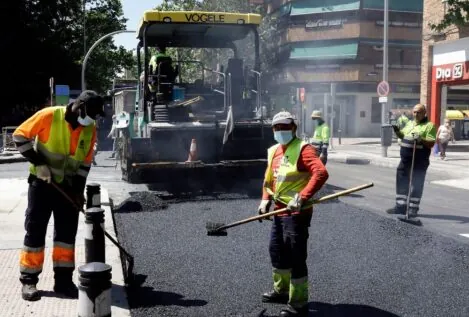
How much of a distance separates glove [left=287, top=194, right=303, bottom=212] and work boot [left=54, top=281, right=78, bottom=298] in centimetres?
177

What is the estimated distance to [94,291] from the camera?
9.42 ft

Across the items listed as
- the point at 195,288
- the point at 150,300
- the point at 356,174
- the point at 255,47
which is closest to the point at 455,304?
the point at 195,288

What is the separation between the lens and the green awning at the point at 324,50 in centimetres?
3250

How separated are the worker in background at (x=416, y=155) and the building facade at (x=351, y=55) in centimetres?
2397

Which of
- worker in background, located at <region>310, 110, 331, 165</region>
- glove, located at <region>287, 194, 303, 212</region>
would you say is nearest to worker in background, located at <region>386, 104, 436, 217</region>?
worker in background, located at <region>310, 110, 331, 165</region>

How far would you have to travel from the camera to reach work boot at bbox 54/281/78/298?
4.17 meters

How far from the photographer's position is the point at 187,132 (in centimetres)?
888

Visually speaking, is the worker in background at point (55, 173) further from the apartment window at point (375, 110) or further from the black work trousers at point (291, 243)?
the apartment window at point (375, 110)

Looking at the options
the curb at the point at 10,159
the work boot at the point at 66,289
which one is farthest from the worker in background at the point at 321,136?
the curb at the point at 10,159

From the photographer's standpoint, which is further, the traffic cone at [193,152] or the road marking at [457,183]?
the road marking at [457,183]

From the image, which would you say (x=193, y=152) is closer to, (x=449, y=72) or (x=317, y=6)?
(x=449, y=72)

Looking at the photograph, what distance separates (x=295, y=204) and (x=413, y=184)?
14.3 ft

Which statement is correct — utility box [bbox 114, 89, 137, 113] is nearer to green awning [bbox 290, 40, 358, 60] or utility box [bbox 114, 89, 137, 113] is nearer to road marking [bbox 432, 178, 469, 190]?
road marking [bbox 432, 178, 469, 190]

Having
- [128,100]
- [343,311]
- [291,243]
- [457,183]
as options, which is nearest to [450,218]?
[457,183]
